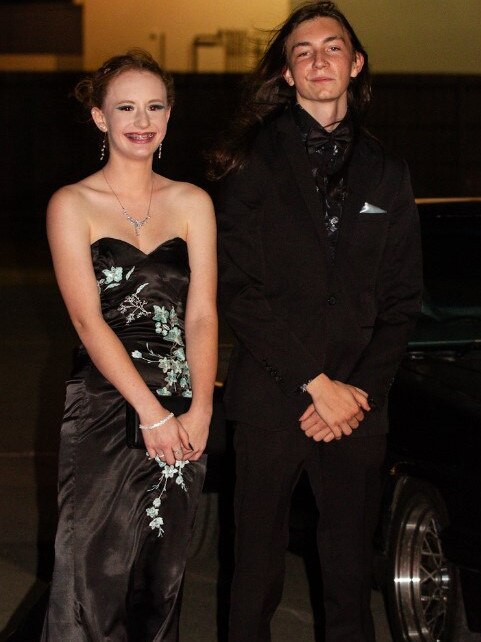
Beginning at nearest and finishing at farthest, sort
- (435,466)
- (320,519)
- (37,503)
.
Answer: (320,519) < (435,466) < (37,503)

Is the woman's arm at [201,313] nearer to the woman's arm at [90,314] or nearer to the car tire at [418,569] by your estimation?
the woman's arm at [90,314]

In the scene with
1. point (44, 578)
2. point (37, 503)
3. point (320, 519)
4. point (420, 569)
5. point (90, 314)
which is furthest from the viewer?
point (37, 503)

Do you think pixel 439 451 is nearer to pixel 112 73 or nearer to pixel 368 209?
pixel 368 209

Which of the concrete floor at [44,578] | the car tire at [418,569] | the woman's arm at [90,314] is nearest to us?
the woman's arm at [90,314]

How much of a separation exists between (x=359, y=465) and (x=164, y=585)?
2.20ft

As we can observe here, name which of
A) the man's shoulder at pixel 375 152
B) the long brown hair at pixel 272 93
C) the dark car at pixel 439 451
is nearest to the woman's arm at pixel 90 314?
the long brown hair at pixel 272 93

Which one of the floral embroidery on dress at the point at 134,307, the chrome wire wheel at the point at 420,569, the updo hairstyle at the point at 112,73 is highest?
the updo hairstyle at the point at 112,73

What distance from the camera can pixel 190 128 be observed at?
2917cm

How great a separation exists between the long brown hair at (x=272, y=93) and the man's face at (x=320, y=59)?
5 centimetres

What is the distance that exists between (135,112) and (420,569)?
2.02 meters

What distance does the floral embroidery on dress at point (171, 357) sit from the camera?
12.5 feet

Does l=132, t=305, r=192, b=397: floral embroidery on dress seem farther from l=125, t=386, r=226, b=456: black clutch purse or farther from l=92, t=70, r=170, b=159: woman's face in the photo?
l=92, t=70, r=170, b=159: woman's face

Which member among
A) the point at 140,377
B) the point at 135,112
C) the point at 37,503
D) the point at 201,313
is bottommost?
the point at 37,503

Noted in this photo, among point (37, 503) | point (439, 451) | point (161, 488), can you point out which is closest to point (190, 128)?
point (37, 503)
